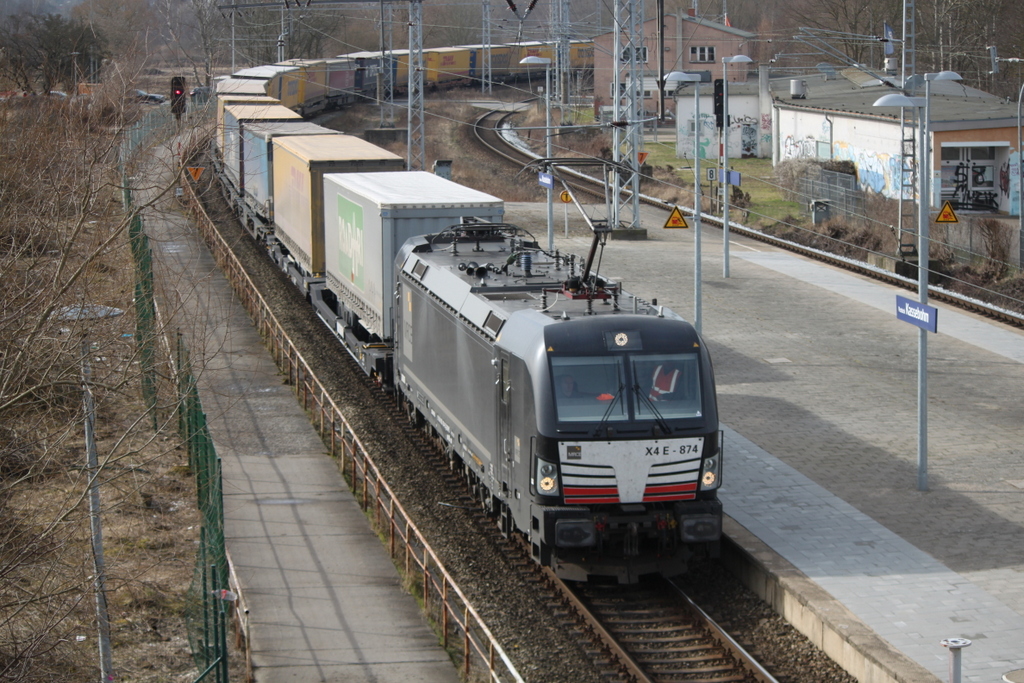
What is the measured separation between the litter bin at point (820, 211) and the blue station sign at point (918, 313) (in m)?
24.2

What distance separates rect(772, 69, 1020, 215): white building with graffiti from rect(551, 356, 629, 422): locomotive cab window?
72.6 ft

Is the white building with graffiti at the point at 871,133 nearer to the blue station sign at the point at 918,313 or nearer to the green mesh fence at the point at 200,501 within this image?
the blue station sign at the point at 918,313

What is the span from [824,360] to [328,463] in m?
9.83

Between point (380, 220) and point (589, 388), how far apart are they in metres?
7.72

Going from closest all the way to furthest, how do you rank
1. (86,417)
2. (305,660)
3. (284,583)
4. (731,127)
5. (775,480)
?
(86,417) → (305,660) → (284,583) → (775,480) → (731,127)

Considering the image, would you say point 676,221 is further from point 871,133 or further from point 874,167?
point 871,133

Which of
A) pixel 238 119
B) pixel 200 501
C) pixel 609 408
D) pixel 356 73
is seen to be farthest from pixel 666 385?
pixel 356 73

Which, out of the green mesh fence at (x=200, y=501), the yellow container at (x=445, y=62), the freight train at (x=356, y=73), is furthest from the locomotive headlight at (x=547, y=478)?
the yellow container at (x=445, y=62)

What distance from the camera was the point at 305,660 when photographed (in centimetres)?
1101

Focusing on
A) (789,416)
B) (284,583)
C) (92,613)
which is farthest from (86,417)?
(789,416)

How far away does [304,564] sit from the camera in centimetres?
1341

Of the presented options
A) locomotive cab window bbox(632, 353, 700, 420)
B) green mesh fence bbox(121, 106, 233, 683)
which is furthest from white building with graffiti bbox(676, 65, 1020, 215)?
locomotive cab window bbox(632, 353, 700, 420)

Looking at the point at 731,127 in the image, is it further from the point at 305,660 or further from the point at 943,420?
the point at 305,660

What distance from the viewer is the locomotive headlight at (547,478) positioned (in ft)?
38.2
